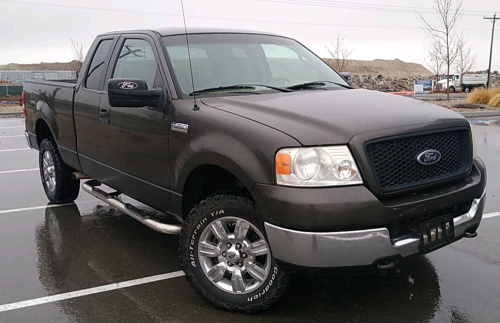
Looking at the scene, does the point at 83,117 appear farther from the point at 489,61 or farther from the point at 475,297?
the point at 489,61

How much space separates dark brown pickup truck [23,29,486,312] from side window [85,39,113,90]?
35 centimetres

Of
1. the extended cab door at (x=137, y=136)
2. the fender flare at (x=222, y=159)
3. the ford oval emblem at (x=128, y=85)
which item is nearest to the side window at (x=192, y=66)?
the extended cab door at (x=137, y=136)

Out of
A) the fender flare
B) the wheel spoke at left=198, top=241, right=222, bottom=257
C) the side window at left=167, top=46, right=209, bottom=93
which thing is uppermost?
the side window at left=167, top=46, right=209, bottom=93

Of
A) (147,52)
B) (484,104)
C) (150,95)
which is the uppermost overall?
(147,52)

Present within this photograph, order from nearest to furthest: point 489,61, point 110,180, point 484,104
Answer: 1. point 110,180
2. point 484,104
3. point 489,61

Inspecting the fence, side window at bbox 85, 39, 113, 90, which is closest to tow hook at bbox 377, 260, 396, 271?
side window at bbox 85, 39, 113, 90

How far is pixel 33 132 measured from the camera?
7004mm

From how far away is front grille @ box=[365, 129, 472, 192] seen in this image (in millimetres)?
3254

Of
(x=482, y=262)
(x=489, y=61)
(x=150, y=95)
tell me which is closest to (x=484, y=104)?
(x=482, y=262)

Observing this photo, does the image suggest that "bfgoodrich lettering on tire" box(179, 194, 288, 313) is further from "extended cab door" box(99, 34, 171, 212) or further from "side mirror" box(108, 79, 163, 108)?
"side mirror" box(108, 79, 163, 108)

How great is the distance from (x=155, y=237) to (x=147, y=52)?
75.2 inches

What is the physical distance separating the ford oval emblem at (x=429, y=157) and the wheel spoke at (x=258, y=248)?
1131 mm

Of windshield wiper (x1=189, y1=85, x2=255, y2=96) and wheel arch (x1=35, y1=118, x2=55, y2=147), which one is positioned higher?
windshield wiper (x1=189, y1=85, x2=255, y2=96)

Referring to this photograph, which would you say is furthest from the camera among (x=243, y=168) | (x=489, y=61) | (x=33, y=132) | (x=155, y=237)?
(x=489, y=61)
